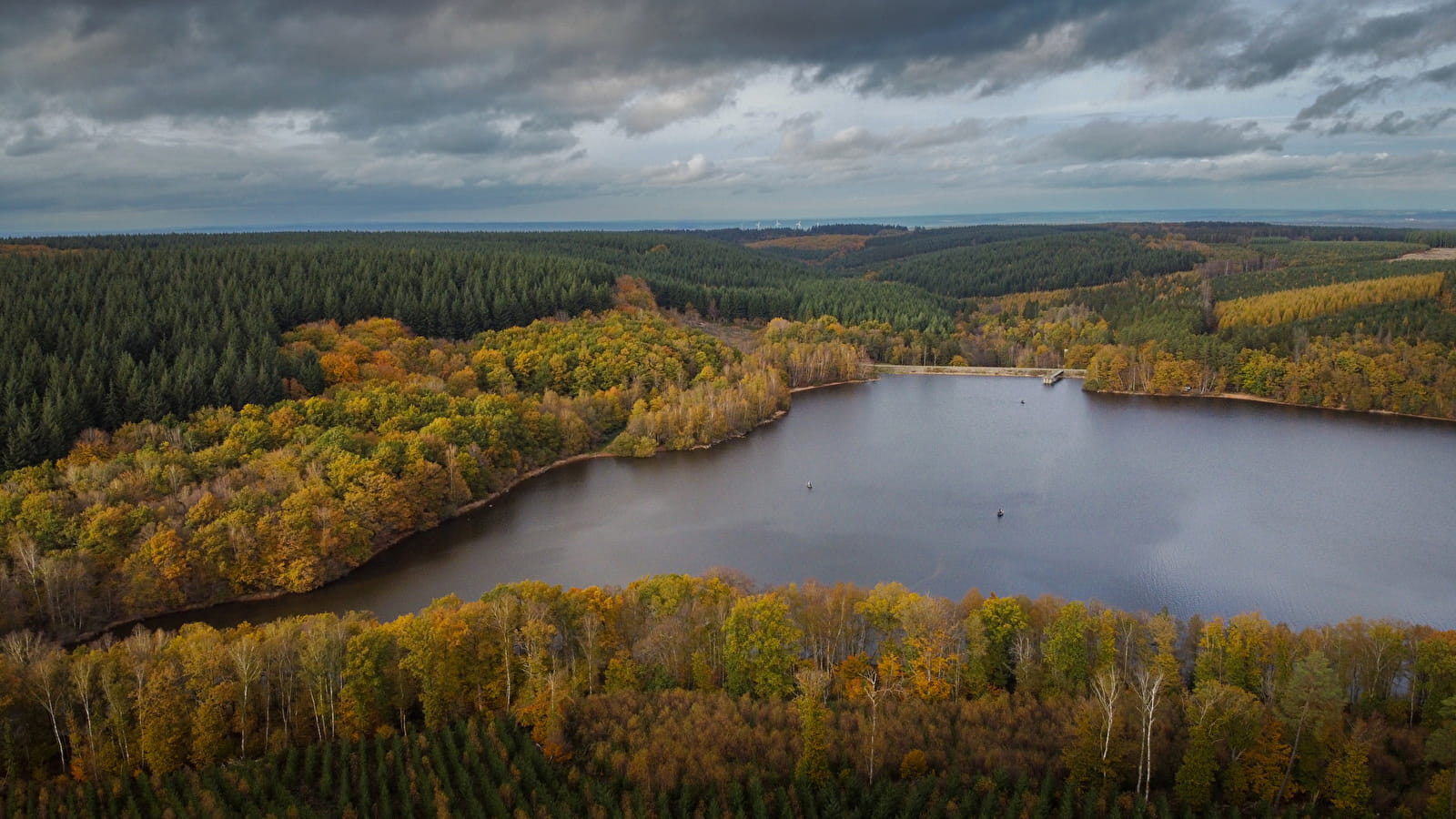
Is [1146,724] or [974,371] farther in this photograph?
[974,371]

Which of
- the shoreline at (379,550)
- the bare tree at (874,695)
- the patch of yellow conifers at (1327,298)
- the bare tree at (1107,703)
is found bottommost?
the shoreline at (379,550)

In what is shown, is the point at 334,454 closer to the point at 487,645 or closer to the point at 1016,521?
the point at 487,645

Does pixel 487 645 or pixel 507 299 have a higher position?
pixel 507 299

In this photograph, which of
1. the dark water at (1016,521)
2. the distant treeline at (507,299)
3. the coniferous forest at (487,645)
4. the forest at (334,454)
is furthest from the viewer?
the distant treeline at (507,299)

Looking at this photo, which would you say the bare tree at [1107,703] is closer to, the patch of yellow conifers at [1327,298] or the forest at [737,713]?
the forest at [737,713]

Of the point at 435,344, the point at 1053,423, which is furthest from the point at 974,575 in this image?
the point at 435,344

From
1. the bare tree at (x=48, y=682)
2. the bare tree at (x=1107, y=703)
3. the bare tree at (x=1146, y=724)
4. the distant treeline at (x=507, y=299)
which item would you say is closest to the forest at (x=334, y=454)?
the distant treeline at (x=507, y=299)

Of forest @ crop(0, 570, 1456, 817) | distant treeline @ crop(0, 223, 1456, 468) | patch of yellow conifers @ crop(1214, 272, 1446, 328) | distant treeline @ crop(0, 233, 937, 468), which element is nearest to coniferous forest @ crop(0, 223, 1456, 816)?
forest @ crop(0, 570, 1456, 817)

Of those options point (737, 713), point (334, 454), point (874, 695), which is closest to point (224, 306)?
point (334, 454)
